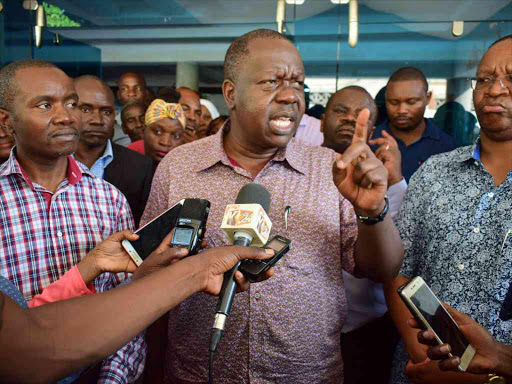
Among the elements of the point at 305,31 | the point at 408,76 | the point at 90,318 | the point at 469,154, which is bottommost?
the point at 90,318

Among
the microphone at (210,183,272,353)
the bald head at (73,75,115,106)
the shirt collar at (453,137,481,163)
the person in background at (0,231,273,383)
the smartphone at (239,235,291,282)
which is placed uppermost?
the bald head at (73,75,115,106)

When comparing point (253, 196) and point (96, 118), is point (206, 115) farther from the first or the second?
point (253, 196)

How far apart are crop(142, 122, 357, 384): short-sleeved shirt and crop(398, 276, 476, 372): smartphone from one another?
41cm

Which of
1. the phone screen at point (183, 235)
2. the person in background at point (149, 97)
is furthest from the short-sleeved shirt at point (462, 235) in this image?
the person in background at point (149, 97)

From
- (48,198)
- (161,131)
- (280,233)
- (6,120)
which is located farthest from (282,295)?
(161,131)

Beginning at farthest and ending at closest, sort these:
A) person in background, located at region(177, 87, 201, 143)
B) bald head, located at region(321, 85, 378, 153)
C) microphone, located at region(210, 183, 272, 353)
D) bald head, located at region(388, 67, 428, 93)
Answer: person in background, located at region(177, 87, 201, 143)
bald head, located at region(388, 67, 428, 93)
bald head, located at region(321, 85, 378, 153)
microphone, located at region(210, 183, 272, 353)

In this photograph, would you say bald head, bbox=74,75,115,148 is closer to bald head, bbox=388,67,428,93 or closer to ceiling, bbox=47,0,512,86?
bald head, bbox=388,67,428,93

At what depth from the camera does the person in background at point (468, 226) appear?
1.70 m

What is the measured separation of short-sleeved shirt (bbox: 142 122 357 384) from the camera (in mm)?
1709

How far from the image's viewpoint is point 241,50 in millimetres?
1953

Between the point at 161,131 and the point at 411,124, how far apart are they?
1768mm

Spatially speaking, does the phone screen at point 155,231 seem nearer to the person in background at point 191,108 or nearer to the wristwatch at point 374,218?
the wristwatch at point 374,218

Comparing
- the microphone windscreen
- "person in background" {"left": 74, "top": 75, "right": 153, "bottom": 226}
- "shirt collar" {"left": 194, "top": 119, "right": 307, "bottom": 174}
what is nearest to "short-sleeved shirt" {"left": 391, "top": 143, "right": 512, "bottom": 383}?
"shirt collar" {"left": 194, "top": 119, "right": 307, "bottom": 174}

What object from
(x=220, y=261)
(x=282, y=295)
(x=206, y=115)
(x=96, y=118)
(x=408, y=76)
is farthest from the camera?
(x=206, y=115)
